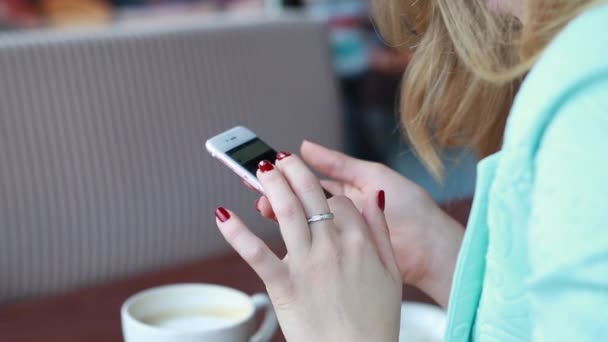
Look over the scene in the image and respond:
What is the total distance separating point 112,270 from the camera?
1526 millimetres

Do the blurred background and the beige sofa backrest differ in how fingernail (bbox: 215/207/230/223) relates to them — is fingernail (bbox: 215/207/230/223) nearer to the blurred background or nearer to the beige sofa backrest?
the beige sofa backrest

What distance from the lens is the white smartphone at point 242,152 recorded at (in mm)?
644

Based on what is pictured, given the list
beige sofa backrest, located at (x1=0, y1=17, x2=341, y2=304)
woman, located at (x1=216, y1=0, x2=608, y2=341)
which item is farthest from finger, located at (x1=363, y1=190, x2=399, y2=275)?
beige sofa backrest, located at (x1=0, y1=17, x2=341, y2=304)

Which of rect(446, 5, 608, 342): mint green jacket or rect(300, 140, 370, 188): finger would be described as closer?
rect(446, 5, 608, 342): mint green jacket

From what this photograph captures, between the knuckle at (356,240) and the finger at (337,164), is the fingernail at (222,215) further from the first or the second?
the finger at (337,164)

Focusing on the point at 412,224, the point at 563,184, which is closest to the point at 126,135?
the point at 412,224

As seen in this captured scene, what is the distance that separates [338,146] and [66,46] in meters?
0.71

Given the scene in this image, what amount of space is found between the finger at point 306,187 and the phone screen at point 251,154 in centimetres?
7

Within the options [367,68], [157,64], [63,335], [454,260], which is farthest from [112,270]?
[367,68]

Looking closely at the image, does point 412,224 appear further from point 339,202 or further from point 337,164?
point 339,202

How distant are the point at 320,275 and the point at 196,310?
0.22 m

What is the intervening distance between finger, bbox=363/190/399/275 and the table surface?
218 mm

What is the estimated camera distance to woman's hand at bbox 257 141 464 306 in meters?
0.81

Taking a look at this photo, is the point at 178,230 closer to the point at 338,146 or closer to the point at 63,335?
the point at 338,146
